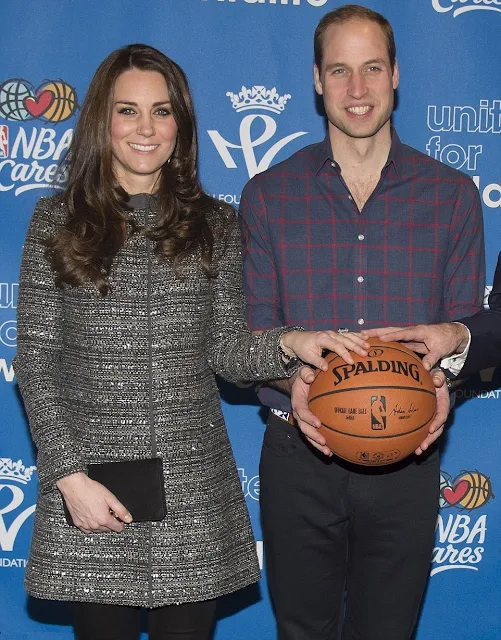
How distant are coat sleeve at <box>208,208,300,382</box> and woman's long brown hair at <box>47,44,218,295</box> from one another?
0.26 feet

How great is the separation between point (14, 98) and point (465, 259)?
1.79m

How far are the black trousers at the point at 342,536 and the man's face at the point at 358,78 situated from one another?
0.91 meters

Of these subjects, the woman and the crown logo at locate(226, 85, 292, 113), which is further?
the crown logo at locate(226, 85, 292, 113)

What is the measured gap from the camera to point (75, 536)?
2238mm

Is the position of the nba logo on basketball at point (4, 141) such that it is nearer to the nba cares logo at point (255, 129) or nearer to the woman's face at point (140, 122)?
the nba cares logo at point (255, 129)

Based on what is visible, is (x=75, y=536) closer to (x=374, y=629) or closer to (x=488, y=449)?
(x=374, y=629)

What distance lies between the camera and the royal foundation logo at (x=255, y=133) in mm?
3393

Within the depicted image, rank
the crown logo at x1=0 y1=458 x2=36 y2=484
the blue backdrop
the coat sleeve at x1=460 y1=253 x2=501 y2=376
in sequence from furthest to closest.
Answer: the crown logo at x1=0 y1=458 x2=36 y2=484, the blue backdrop, the coat sleeve at x1=460 y1=253 x2=501 y2=376

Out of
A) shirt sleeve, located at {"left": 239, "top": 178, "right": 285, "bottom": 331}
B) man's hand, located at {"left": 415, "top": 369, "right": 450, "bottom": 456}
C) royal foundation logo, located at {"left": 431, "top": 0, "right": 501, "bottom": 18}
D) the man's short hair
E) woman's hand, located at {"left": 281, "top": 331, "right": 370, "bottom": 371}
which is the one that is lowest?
man's hand, located at {"left": 415, "top": 369, "right": 450, "bottom": 456}

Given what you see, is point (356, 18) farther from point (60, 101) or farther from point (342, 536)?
point (342, 536)

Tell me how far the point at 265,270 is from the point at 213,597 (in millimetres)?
936

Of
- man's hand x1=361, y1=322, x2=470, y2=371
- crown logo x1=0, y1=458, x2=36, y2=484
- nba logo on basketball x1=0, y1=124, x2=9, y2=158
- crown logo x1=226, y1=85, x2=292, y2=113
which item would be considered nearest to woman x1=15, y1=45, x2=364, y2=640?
man's hand x1=361, y1=322, x2=470, y2=371

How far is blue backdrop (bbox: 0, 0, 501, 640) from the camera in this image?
3.33 m

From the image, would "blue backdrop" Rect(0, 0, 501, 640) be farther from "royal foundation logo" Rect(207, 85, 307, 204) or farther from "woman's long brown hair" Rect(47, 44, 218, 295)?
"woman's long brown hair" Rect(47, 44, 218, 295)
